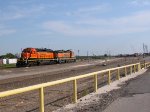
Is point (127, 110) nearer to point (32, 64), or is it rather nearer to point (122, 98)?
point (122, 98)

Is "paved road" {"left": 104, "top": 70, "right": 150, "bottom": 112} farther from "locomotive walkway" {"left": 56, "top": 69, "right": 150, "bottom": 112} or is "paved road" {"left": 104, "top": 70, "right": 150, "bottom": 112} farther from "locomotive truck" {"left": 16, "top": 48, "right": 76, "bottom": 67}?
"locomotive truck" {"left": 16, "top": 48, "right": 76, "bottom": 67}

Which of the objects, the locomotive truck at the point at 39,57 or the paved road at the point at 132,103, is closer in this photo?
the paved road at the point at 132,103

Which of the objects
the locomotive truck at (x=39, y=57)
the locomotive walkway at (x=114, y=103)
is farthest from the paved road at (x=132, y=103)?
the locomotive truck at (x=39, y=57)

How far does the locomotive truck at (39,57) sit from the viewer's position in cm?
6012

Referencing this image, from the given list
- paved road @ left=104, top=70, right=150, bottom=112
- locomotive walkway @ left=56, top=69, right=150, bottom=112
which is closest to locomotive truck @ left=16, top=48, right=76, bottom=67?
locomotive walkway @ left=56, top=69, right=150, bottom=112

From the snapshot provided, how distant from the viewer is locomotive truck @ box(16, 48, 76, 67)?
6012 centimetres

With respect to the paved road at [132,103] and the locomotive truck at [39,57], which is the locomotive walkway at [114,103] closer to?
the paved road at [132,103]

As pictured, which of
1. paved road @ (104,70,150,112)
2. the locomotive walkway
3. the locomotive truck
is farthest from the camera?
the locomotive truck

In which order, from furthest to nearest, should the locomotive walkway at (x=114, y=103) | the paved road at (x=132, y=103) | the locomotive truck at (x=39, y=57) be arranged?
the locomotive truck at (x=39, y=57) → the locomotive walkway at (x=114, y=103) → the paved road at (x=132, y=103)

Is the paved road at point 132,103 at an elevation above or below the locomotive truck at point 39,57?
below

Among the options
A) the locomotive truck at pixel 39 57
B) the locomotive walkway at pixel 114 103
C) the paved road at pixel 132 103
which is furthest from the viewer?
the locomotive truck at pixel 39 57

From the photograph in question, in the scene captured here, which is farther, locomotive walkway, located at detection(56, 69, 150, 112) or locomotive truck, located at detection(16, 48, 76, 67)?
locomotive truck, located at detection(16, 48, 76, 67)

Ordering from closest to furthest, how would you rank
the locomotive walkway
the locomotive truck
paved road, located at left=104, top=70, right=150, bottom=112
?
paved road, located at left=104, top=70, right=150, bottom=112
the locomotive walkway
the locomotive truck

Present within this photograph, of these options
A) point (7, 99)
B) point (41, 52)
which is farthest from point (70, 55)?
point (7, 99)
